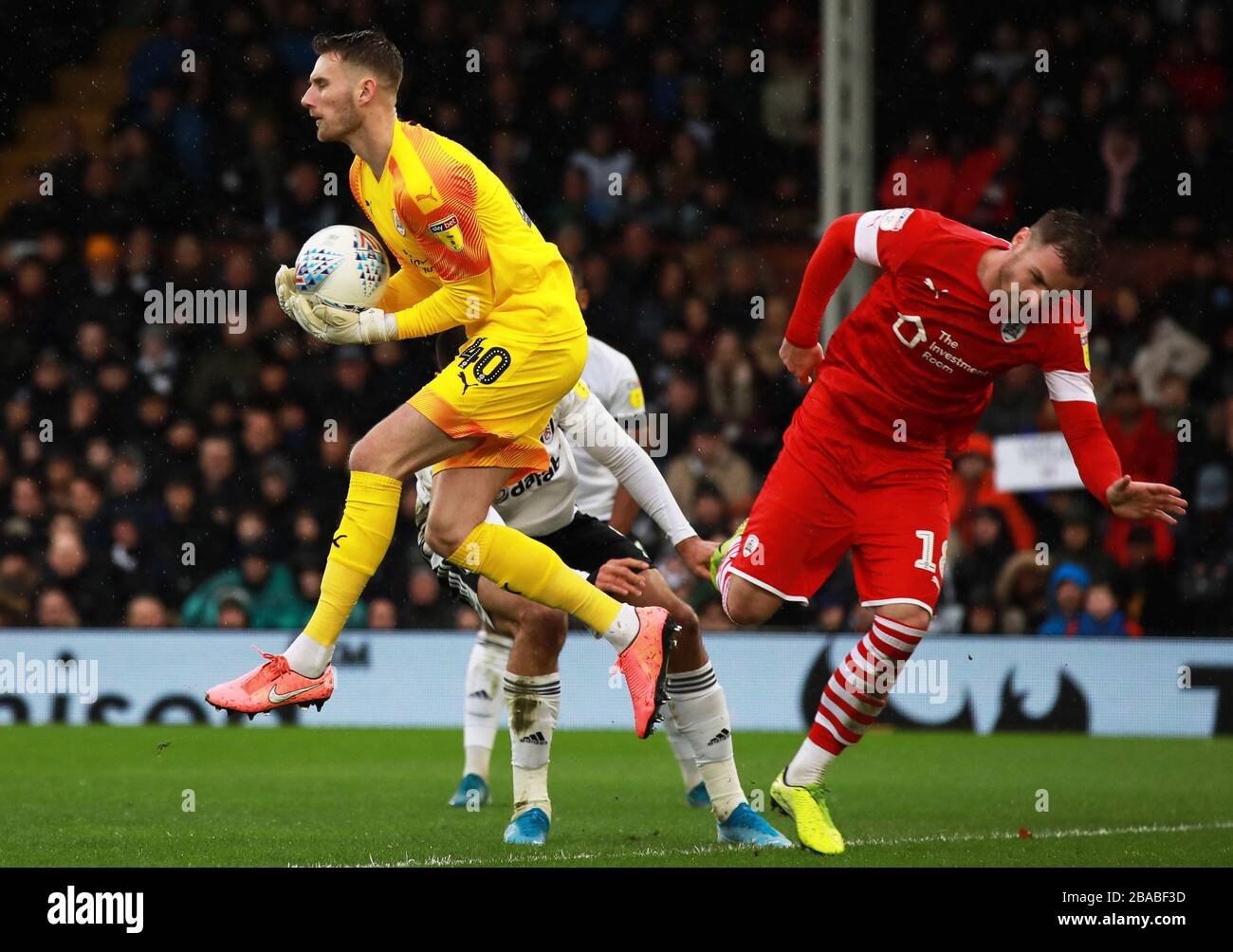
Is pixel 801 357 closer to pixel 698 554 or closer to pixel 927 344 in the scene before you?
pixel 927 344

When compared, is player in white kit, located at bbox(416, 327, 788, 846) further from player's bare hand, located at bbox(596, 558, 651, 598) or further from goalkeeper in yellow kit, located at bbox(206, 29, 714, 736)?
goalkeeper in yellow kit, located at bbox(206, 29, 714, 736)

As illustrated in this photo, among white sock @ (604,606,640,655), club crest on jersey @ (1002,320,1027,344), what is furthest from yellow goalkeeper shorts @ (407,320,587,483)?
club crest on jersey @ (1002,320,1027,344)

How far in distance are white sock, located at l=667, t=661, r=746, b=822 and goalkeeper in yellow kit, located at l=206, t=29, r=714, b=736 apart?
0.44 m

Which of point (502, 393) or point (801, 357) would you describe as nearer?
point (502, 393)

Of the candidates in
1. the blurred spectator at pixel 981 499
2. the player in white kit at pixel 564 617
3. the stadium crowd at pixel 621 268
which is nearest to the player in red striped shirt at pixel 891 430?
the player in white kit at pixel 564 617

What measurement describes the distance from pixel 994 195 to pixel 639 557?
7731mm

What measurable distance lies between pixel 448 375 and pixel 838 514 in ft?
4.64

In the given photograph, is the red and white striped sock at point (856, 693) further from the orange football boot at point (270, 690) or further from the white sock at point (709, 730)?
the orange football boot at point (270, 690)

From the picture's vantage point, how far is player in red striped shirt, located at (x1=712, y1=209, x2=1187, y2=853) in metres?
5.74

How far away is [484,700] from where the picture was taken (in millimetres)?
7738

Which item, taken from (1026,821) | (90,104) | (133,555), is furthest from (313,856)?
(90,104)

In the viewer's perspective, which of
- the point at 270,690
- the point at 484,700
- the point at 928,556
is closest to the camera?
the point at 270,690

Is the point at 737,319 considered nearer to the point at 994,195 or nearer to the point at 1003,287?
the point at 994,195

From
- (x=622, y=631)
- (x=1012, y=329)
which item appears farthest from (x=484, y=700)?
(x=1012, y=329)
